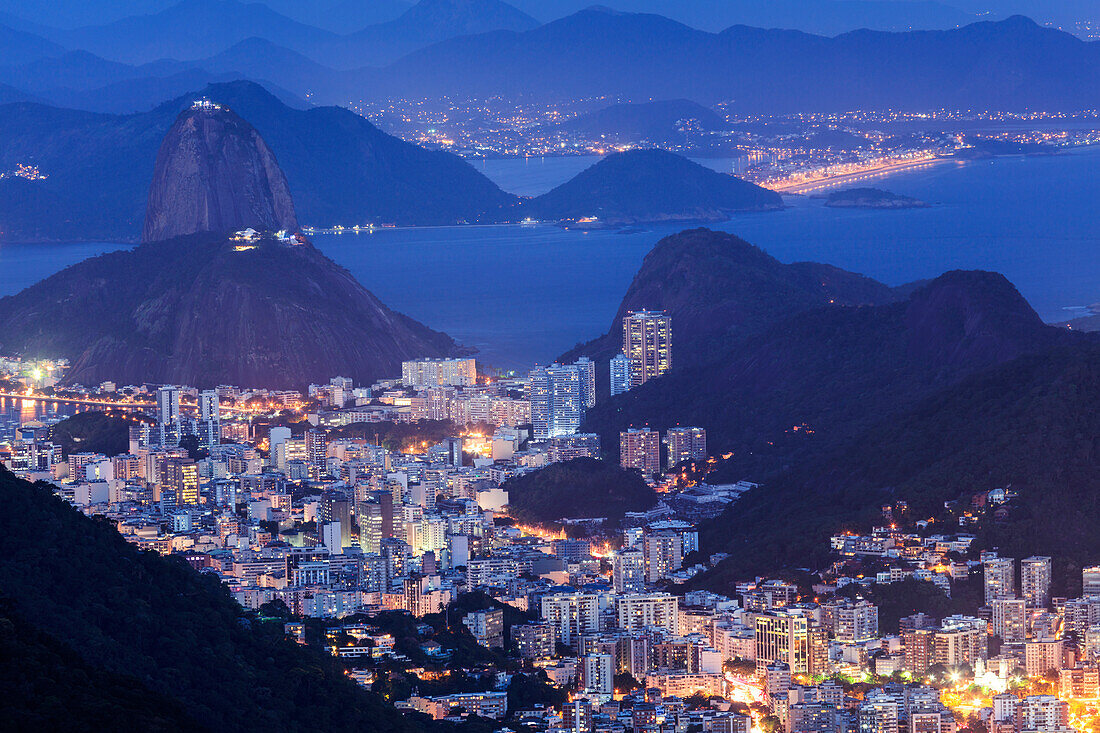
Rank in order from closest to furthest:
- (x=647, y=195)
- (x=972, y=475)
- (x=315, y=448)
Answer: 1. (x=972, y=475)
2. (x=315, y=448)
3. (x=647, y=195)

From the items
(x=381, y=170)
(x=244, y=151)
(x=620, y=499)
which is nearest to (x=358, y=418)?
(x=620, y=499)

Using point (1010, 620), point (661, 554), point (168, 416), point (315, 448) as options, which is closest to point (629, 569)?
point (661, 554)

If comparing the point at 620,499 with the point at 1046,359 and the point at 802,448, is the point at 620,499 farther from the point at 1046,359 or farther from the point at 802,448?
the point at 1046,359

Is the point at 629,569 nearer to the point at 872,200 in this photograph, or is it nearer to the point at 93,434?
the point at 93,434

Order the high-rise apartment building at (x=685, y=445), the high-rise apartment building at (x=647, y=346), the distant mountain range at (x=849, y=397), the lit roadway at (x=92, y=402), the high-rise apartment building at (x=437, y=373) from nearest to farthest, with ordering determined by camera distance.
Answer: the distant mountain range at (x=849, y=397) → the high-rise apartment building at (x=685, y=445) → the high-rise apartment building at (x=647, y=346) → the lit roadway at (x=92, y=402) → the high-rise apartment building at (x=437, y=373)

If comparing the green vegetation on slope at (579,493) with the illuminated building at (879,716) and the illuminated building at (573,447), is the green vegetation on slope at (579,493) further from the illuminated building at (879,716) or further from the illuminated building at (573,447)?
the illuminated building at (879,716)

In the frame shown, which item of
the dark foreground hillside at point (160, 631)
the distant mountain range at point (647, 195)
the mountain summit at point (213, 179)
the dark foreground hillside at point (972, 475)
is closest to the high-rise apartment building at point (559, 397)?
the dark foreground hillside at point (972, 475)
